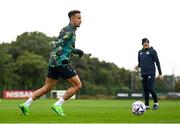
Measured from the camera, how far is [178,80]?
517ft

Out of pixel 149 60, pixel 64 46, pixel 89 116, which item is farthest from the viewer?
pixel 149 60

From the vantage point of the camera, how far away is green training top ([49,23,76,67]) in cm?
1250

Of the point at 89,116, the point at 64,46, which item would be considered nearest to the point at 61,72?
the point at 64,46

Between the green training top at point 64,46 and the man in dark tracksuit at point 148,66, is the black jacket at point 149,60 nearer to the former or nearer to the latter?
the man in dark tracksuit at point 148,66

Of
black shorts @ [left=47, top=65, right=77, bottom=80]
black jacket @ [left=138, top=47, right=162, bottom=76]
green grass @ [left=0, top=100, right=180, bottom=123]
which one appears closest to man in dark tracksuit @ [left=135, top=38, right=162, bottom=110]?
black jacket @ [left=138, top=47, right=162, bottom=76]

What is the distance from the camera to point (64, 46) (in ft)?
41.3

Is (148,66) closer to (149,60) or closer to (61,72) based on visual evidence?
(149,60)

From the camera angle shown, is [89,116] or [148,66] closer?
[89,116]

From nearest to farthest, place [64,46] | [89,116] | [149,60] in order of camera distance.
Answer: [64,46] < [89,116] < [149,60]

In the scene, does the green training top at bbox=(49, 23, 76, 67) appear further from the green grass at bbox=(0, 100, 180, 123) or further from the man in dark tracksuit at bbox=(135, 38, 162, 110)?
the man in dark tracksuit at bbox=(135, 38, 162, 110)

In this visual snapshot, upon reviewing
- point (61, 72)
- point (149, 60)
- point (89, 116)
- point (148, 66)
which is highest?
point (149, 60)

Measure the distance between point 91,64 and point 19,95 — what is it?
67909mm

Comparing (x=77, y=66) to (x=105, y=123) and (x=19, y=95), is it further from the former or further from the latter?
(x=105, y=123)

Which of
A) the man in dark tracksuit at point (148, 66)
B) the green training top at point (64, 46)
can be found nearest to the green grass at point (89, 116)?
the man in dark tracksuit at point (148, 66)
